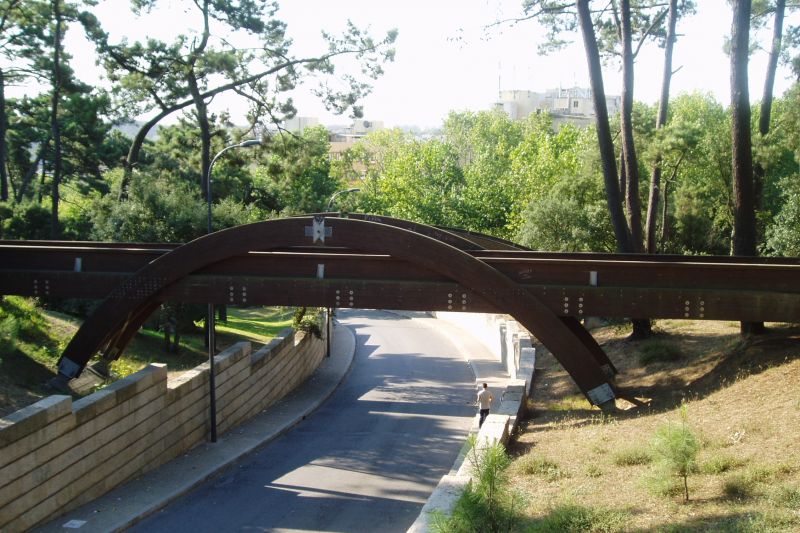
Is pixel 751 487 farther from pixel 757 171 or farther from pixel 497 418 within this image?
pixel 757 171

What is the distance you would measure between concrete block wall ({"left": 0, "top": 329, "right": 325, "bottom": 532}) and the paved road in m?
1.32

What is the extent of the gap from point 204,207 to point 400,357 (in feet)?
45.2

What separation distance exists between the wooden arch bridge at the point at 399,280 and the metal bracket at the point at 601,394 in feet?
0.06

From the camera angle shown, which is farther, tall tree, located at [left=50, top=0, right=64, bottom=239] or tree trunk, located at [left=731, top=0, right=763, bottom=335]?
tall tree, located at [left=50, top=0, right=64, bottom=239]

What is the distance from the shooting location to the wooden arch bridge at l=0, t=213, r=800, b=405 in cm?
1459

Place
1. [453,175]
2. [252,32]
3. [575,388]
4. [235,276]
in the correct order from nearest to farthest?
[235,276] → [575,388] → [252,32] → [453,175]

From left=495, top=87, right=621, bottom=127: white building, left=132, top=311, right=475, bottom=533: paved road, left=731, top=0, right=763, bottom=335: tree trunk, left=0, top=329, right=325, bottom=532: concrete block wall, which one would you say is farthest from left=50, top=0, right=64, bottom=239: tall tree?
left=495, top=87, right=621, bottom=127: white building

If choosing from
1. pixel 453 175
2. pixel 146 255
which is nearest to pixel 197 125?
pixel 146 255

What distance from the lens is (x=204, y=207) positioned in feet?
82.0

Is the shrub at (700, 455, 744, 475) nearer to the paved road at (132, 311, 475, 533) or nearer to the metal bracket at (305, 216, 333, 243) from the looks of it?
the paved road at (132, 311, 475, 533)

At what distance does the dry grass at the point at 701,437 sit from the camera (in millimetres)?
8172

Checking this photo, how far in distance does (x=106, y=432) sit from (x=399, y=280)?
6.21 m

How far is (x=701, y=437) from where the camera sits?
10.8 meters

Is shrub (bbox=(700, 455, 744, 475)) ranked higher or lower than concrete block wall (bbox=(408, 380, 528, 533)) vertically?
higher
